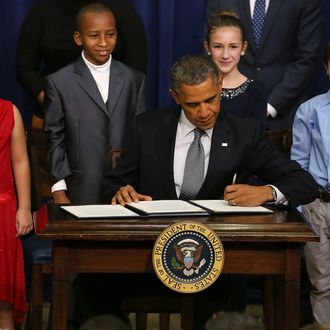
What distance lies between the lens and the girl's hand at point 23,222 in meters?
4.17

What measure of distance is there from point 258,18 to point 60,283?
7.80 ft

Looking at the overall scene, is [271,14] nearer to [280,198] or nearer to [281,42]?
[281,42]

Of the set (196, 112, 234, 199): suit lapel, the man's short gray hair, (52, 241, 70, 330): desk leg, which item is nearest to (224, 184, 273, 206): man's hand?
(196, 112, 234, 199): suit lapel

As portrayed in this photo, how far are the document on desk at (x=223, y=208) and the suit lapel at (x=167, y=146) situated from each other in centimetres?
27

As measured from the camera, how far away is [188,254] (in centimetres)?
321

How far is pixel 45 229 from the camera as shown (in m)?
3.27

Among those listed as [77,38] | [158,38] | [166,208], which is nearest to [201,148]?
[166,208]

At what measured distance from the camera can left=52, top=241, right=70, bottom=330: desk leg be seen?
329 centimetres

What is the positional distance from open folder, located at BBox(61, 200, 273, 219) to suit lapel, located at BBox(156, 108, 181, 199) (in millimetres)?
246

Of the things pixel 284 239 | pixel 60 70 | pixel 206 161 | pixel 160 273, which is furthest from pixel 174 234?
pixel 60 70

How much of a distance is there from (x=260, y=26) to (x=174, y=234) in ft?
7.41

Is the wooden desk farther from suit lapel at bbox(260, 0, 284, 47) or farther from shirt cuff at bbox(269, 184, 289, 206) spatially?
suit lapel at bbox(260, 0, 284, 47)

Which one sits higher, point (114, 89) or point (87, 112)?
point (114, 89)

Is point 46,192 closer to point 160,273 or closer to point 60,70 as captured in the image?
point 60,70
